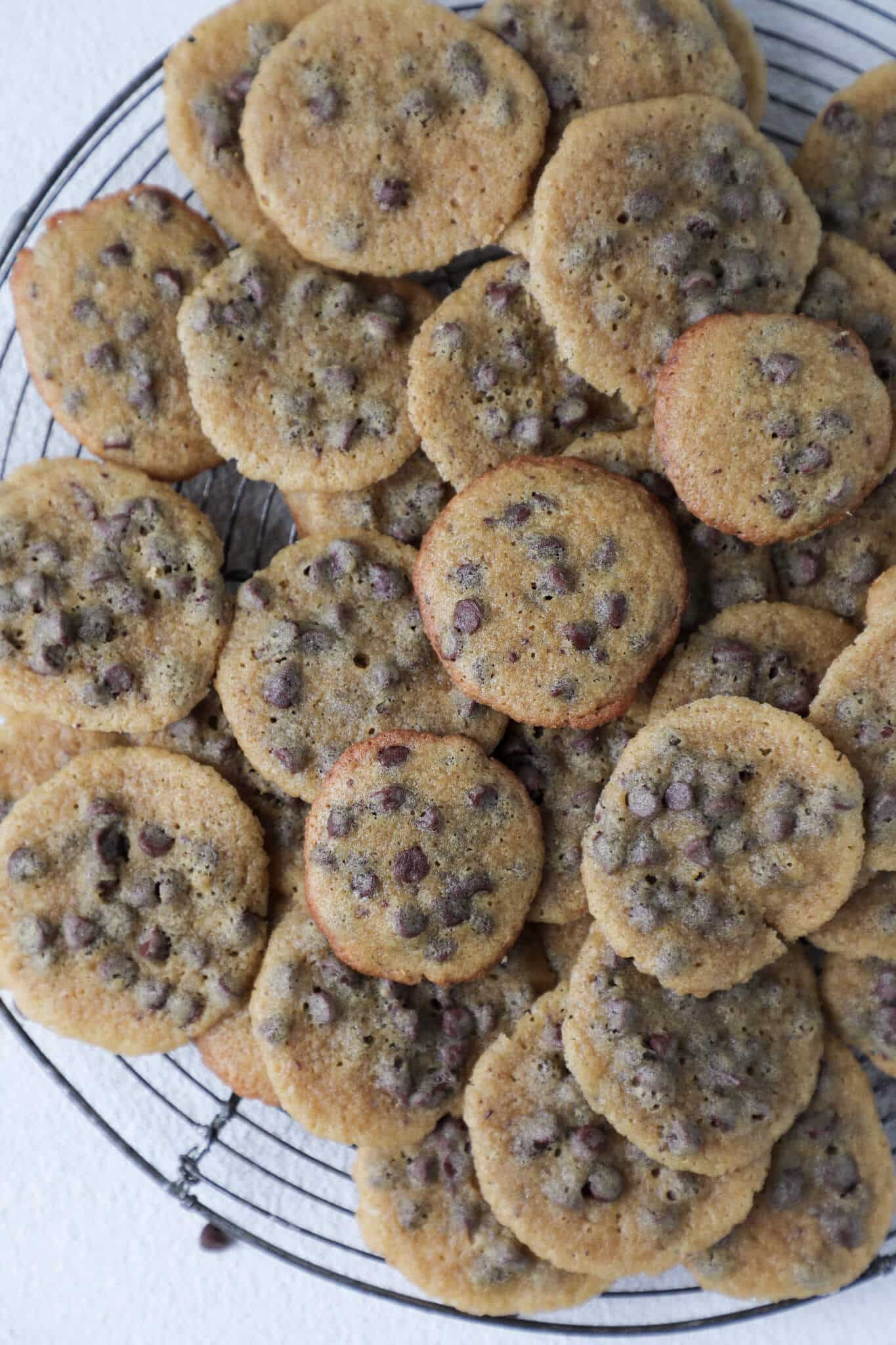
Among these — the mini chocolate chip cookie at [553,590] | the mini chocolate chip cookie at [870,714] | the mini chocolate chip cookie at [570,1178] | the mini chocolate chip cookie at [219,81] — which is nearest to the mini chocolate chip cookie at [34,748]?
the mini chocolate chip cookie at [553,590]

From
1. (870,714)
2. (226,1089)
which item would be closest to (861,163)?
(870,714)

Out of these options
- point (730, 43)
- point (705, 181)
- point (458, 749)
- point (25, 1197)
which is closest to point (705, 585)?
point (458, 749)

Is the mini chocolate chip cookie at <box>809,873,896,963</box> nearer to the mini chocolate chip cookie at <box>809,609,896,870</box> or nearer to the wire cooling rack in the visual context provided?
the mini chocolate chip cookie at <box>809,609,896,870</box>

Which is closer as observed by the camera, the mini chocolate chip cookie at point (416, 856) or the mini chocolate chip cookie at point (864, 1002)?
the mini chocolate chip cookie at point (416, 856)

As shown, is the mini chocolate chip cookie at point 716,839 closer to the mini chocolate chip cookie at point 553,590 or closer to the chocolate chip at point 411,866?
the mini chocolate chip cookie at point 553,590

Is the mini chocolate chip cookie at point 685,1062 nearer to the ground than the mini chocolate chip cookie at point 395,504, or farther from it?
nearer to the ground

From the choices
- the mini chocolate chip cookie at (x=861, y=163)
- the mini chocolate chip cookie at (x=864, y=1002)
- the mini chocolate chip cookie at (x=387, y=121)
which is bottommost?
the mini chocolate chip cookie at (x=864, y=1002)

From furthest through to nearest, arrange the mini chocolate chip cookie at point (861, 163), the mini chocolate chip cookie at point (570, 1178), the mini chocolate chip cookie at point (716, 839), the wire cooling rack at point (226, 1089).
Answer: the wire cooling rack at point (226, 1089) < the mini chocolate chip cookie at point (861, 163) < the mini chocolate chip cookie at point (570, 1178) < the mini chocolate chip cookie at point (716, 839)
